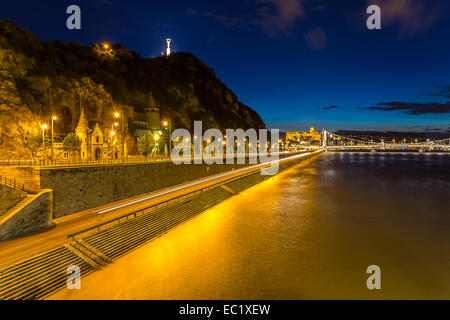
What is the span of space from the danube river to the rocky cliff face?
73.7 feet

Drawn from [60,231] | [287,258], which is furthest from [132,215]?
[287,258]

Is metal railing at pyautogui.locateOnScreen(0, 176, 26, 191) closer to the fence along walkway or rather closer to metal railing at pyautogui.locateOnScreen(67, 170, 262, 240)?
metal railing at pyautogui.locateOnScreen(67, 170, 262, 240)

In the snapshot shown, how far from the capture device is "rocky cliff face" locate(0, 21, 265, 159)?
28.2 m

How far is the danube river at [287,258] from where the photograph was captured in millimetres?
11453

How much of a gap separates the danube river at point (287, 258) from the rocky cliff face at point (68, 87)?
22.5m

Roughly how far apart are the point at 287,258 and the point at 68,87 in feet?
128

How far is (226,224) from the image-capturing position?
20719 millimetres

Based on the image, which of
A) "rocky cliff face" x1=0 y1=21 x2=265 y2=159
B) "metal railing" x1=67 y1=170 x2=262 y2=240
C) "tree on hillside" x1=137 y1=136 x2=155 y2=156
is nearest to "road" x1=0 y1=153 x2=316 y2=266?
"metal railing" x1=67 y1=170 x2=262 y2=240

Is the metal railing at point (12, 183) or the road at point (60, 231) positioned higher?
the metal railing at point (12, 183)

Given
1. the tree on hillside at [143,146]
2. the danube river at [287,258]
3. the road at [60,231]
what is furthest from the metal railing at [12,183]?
the tree on hillside at [143,146]

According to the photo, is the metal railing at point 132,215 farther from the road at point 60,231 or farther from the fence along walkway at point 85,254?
the road at point 60,231

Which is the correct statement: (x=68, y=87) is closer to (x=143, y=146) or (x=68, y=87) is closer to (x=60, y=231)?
(x=143, y=146)

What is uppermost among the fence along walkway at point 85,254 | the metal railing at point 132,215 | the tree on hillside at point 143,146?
the tree on hillside at point 143,146
